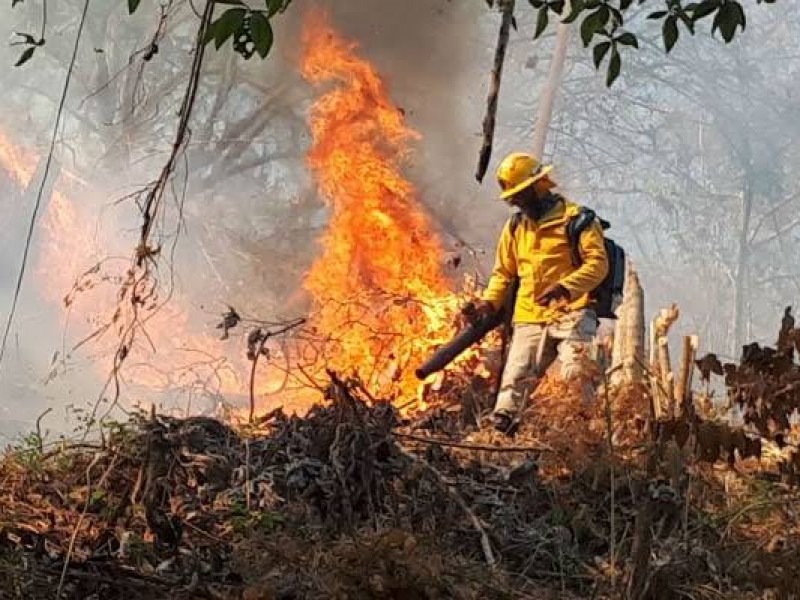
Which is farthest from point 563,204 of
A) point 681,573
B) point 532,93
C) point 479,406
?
point 532,93

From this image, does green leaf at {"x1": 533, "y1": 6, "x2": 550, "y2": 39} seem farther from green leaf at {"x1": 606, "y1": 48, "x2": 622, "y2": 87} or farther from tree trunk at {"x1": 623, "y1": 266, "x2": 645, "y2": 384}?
tree trunk at {"x1": 623, "y1": 266, "x2": 645, "y2": 384}

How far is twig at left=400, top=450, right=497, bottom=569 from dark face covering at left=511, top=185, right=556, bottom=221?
271 cm

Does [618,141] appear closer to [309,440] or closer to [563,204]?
[563,204]

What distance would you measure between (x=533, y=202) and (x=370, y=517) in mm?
3406

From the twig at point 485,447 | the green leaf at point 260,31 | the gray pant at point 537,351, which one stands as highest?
the gray pant at point 537,351

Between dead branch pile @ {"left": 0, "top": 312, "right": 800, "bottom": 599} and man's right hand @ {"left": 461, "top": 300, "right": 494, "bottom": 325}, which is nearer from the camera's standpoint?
dead branch pile @ {"left": 0, "top": 312, "right": 800, "bottom": 599}

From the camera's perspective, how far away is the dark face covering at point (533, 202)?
292 inches

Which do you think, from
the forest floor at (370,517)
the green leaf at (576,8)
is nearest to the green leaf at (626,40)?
the green leaf at (576,8)

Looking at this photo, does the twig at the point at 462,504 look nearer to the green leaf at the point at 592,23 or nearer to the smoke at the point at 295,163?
the smoke at the point at 295,163


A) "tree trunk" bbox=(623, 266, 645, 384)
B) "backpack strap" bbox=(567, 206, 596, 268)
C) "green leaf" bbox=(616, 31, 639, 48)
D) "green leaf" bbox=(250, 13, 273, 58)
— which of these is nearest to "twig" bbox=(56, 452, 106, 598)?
"green leaf" bbox=(250, 13, 273, 58)

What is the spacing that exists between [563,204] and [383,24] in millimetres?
5152

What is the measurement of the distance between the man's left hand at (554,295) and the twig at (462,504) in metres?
2.28

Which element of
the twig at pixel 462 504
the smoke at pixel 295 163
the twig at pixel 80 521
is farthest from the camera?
the smoke at pixel 295 163

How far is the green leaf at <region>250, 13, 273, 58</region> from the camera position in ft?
7.84
